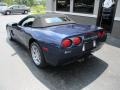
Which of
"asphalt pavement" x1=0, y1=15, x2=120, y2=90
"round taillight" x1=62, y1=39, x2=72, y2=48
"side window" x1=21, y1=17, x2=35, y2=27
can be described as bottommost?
"asphalt pavement" x1=0, y1=15, x2=120, y2=90

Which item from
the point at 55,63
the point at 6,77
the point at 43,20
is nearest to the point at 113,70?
the point at 55,63

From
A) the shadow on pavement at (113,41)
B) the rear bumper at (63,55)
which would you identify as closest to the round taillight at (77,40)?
the rear bumper at (63,55)

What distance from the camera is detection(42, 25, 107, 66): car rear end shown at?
3158 millimetres

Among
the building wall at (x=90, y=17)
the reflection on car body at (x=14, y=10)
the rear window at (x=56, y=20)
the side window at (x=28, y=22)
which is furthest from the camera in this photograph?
the reflection on car body at (x=14, y=10)

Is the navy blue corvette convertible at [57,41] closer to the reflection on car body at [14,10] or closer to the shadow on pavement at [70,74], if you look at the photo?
the shadow on pavement at [70,74]

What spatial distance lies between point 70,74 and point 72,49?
79 cm

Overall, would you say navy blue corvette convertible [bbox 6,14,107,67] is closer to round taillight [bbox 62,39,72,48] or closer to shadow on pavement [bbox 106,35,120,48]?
round taillight [bbox 62,39,72,48]

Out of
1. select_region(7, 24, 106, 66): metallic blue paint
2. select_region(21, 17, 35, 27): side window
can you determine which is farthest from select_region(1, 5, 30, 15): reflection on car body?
select_region(7, 24, 106, 66): metallic blue paint

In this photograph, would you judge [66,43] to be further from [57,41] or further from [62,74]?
[62,74]

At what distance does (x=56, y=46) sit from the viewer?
10.4 ft

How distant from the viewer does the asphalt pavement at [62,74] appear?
3199mm

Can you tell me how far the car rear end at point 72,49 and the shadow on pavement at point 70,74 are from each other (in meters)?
0.45

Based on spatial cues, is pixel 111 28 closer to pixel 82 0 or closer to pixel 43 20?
pixel 82 0

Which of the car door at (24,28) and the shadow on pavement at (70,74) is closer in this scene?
the shadow on pavement at (70,74)
